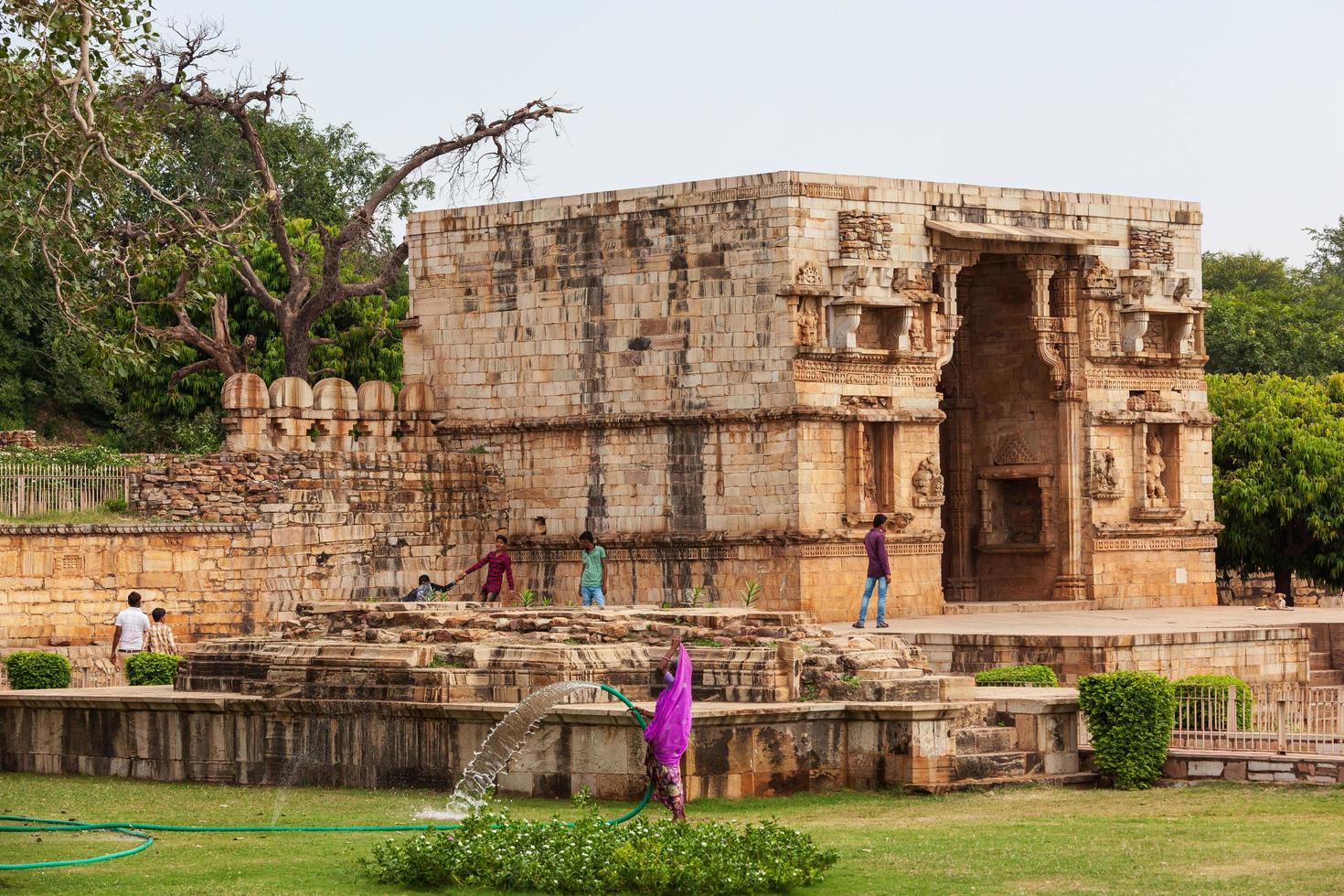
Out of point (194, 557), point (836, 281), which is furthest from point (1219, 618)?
point (194, 557)

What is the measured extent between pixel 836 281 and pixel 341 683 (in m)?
12.0

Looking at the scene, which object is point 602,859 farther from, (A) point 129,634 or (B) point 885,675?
(A) point 129,634

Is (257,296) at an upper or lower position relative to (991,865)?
upper

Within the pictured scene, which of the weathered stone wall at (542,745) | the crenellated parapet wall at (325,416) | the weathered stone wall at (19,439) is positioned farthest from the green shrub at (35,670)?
the weathered stone wall at (19,439)

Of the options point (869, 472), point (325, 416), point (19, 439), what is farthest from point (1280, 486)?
point (19, 439)

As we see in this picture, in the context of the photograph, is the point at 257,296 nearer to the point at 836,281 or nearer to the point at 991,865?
Answer: the point at 836,281

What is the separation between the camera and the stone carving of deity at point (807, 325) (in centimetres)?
2884

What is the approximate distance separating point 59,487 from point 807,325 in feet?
29.7

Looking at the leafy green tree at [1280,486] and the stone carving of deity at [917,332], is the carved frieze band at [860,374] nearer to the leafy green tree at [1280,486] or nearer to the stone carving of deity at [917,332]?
the stone carving of deity at [917,332]

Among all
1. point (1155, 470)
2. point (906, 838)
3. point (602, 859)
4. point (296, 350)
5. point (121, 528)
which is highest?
point (296, 350)

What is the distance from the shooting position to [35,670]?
24156mm

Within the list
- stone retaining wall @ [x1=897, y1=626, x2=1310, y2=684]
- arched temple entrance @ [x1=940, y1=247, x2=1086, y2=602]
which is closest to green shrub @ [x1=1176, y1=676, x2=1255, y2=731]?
stone retaining wall @ [x1=897, y1=626, x2=1310, y2=684]

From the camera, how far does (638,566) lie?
2961cm

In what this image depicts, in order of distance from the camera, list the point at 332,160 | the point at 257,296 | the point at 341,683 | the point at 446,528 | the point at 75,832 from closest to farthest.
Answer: the point at 75,832
the point at 341,683
the point at 446,528
the point at 257,296
the point at 332,160
